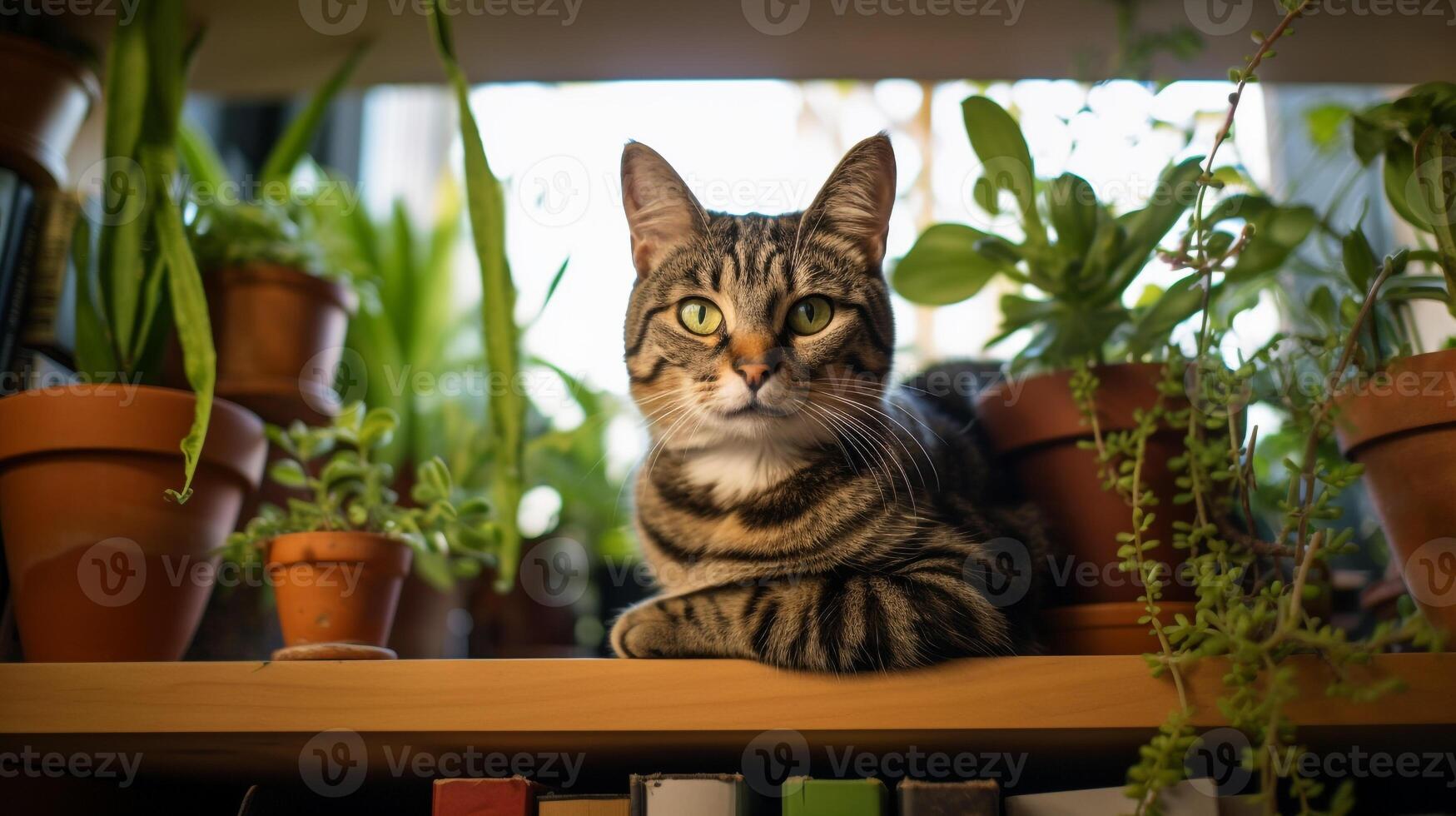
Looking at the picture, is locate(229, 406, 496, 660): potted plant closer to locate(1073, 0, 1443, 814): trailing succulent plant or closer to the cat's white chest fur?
the cat's white chest fur

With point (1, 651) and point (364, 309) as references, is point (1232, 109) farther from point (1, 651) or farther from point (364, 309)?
point (1, 651)

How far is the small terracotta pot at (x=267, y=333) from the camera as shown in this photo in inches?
43.7

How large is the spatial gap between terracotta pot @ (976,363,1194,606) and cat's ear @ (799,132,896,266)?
0.78 feet

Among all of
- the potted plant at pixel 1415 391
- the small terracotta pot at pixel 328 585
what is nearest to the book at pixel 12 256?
the small terracotta pot at pixel 328 585

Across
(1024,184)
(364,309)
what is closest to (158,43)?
(364,309)

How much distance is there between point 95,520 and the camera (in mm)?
884

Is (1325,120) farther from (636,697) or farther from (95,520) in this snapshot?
(95,520)

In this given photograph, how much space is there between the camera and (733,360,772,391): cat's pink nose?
88cm

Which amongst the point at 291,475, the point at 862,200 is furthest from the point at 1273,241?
the point at 291,475

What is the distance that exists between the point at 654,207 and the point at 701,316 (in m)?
0.15

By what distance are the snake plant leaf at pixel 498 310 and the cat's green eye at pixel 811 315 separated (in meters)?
0.32

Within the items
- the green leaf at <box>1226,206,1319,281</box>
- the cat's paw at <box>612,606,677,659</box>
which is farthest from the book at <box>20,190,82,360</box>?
the green leaf at <box>1226,206,1319,281</box>

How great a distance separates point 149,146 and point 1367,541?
5.56 ft

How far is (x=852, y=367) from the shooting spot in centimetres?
97
